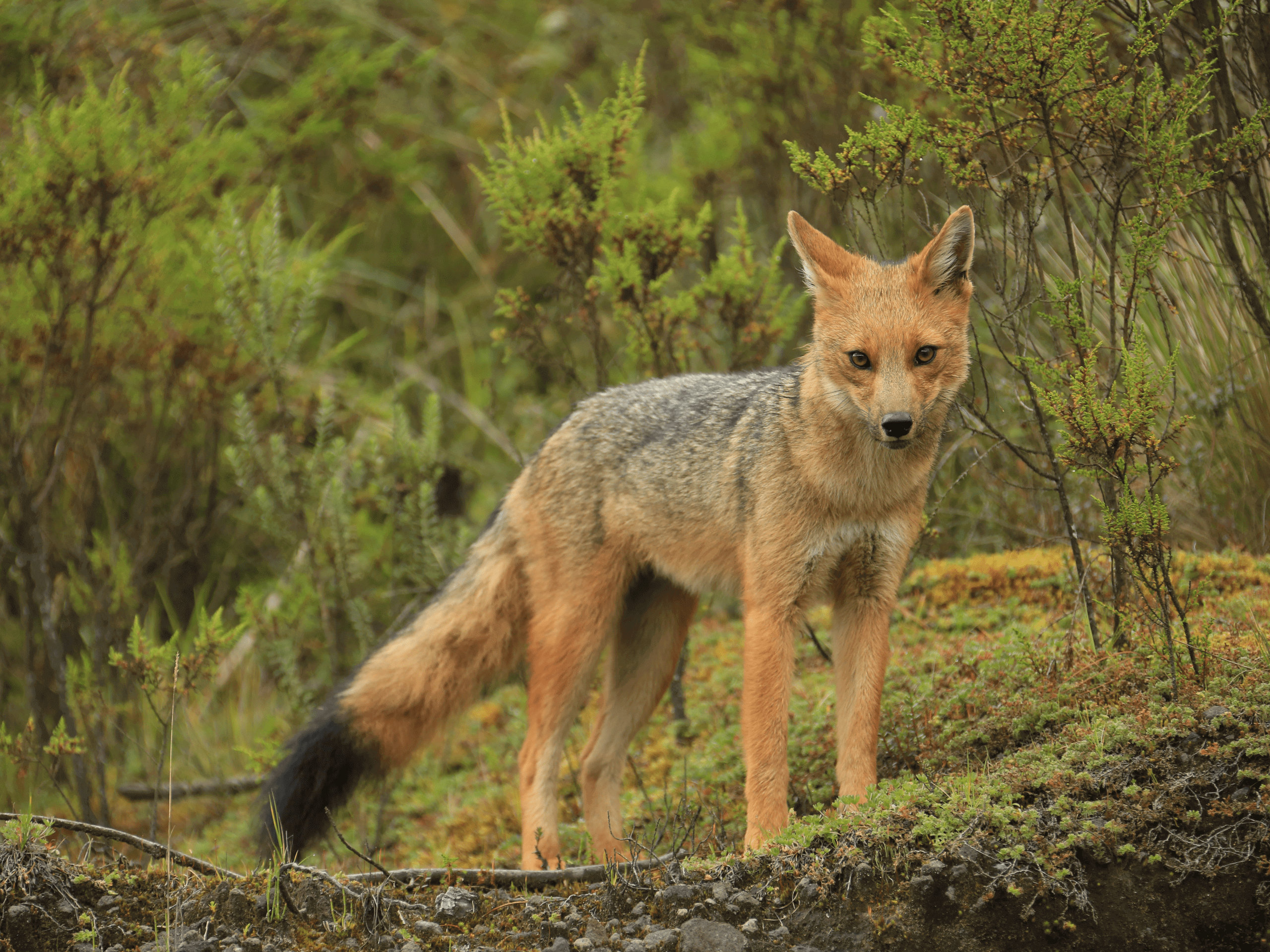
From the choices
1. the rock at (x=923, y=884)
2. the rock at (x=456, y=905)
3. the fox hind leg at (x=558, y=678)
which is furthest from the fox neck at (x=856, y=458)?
the rock at (x=456, y=905)

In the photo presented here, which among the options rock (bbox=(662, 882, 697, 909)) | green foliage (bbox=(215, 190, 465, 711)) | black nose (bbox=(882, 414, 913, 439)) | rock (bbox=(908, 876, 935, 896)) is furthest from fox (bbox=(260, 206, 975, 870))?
green foliage (bbox=(215, 190, 465, 711))

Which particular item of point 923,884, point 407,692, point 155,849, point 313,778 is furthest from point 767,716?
point 155,849

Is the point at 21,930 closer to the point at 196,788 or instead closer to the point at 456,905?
the point at 456,905

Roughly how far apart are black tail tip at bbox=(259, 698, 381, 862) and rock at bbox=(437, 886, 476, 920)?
1095mm

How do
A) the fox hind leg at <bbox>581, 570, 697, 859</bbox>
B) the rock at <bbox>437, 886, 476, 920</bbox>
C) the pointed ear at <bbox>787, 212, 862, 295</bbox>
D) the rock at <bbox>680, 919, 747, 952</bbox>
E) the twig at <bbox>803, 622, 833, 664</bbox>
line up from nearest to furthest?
the rock at <bbox>680, 919, 747, 952</bbox>
the rock at <bbox>437, 886, 476, 920</bbox>
the pointed ear at <bbox>787, 212, 862, 295</bbox>
the twig at <bbox>803, 622, 833, 664</bbox>
the fox hind leg at <bbox>581, 570, 697, 859</bbox>

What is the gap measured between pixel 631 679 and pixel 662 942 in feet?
6.68

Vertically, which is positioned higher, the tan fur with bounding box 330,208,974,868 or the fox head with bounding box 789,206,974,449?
the fox head with bounding box 789,206,974,449

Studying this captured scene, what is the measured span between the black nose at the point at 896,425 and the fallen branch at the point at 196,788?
4.82m

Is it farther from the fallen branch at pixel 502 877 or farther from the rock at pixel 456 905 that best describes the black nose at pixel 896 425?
the rock at pixel 456 905

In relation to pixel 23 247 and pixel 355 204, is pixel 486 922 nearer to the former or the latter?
pixel 23 247

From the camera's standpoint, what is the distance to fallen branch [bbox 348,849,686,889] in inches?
153

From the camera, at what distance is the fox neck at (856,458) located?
4172 millimetres

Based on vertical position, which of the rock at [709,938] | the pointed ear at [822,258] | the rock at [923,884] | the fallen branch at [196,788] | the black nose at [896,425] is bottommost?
the fallen branch at [196,788]

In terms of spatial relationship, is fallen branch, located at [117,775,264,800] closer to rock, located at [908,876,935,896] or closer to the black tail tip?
the black tail tip
